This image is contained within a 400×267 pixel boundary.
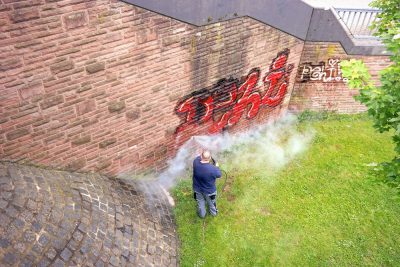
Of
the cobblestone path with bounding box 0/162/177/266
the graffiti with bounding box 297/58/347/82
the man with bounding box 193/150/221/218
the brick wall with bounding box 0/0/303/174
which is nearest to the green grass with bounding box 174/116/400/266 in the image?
the man with bounding box 193/150/221/218

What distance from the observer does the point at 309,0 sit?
32.7ft

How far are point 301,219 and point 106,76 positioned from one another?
5587 mm

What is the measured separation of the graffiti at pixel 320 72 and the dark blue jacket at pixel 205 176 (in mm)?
5241

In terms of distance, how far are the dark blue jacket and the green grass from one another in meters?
0.81

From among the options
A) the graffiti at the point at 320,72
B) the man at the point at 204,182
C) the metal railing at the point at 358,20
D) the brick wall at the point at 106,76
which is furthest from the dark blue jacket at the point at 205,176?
the metal railing at the point at 358,20

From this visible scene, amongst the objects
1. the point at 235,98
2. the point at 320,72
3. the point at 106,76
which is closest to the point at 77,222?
the point at 106,76

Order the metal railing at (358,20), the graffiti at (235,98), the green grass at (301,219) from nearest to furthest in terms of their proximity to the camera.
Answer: the green grass at (301,219) < the graffiti at (235,98) < the metal railing at (358,20)

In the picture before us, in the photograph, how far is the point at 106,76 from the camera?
6770 mm

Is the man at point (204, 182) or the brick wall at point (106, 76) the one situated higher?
the brick wall at point (106, 76)

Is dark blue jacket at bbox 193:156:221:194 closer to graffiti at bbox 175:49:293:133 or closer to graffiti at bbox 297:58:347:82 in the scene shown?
graffiti at bbox 175:49:293:133

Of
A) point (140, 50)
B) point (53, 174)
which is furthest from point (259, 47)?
point (53, 174)

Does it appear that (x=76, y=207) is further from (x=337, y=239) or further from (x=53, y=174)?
(x=337, y=239)

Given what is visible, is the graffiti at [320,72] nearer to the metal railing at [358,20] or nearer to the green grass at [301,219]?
the metal railing at [358,20]

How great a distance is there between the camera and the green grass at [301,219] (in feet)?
25.2
